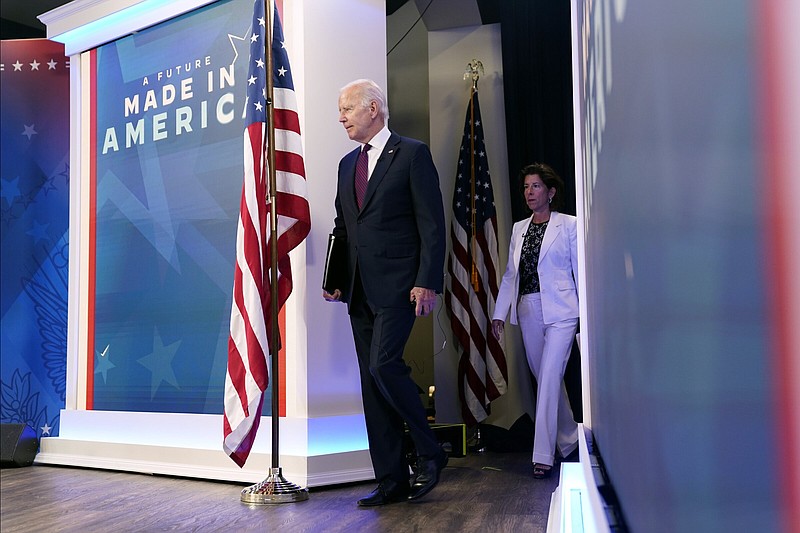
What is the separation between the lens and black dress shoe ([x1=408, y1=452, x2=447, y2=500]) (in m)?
2.93

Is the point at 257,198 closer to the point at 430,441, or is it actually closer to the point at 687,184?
the point at 430,441

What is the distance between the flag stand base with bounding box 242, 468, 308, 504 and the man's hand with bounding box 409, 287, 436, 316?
84 centimetres

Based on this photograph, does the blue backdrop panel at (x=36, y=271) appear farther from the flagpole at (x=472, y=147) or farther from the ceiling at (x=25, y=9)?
the flagpole at (x=472, y=147)

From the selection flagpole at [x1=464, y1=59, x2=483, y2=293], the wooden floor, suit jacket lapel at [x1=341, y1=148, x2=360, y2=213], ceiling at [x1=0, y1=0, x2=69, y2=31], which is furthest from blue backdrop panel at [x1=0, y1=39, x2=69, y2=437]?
suit jacket lapel at [x1=341, y1=148, x2=360, y2=213]

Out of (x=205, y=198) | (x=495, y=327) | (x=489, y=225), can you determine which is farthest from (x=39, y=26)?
(x=495, y=327)

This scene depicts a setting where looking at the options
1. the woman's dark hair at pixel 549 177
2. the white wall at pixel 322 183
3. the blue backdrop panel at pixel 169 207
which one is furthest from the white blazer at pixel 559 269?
the blue backdrop panel at pixel 169 207

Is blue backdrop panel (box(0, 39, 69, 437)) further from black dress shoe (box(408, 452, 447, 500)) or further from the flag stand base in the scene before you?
black dress shoe (box(408, 452, 447, 500))

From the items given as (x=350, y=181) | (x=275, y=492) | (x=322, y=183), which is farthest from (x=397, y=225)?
(x=275, y=492)

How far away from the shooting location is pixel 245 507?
296 centimetres

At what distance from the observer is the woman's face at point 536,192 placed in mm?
4105

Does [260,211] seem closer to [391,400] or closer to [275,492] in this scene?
[391,400]

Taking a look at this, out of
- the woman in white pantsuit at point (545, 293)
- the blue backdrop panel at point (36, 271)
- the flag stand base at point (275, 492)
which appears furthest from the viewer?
the blue backdrop panel at point (36, 271)

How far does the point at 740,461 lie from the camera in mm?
308

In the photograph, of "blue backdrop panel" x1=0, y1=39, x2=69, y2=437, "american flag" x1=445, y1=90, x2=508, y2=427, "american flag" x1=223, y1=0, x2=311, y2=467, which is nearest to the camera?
"american flag" x1=223, y1=0, x2=311, y2=467
